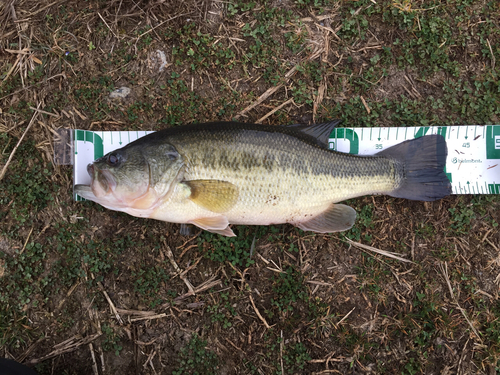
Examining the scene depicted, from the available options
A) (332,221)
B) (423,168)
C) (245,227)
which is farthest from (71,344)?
(423,168)

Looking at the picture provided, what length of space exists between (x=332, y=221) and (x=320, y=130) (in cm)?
96

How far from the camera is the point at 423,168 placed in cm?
345

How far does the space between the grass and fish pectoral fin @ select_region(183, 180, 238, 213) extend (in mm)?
665

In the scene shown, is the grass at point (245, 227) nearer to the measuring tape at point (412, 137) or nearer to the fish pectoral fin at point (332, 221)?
the measuring tape at point (412, 137)

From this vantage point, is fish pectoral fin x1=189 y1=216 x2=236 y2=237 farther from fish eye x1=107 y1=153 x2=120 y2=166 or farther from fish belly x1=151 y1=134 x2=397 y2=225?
fish eye x1=107 y1=153 x2=120 y2=166

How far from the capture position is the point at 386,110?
149 inches

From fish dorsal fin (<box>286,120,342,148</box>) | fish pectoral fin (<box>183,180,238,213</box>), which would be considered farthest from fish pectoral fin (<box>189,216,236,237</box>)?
fish dorsal fin (<box>286,120,342,148</box>)

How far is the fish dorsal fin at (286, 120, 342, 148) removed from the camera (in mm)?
3408

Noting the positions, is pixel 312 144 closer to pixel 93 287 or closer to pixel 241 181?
pixel 241 181

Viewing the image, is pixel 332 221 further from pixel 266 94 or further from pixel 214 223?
pixel 266 94

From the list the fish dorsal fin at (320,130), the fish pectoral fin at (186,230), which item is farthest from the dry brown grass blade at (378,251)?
the fish pectoral fin at (186,230)

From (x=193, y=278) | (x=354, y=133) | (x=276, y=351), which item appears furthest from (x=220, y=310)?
(x=354, y=133)

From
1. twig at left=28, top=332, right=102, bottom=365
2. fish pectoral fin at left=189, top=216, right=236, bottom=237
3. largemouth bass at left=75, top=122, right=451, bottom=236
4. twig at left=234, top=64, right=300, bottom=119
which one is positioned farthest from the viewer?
twig at left=234, top=64, right=300, bottom=119

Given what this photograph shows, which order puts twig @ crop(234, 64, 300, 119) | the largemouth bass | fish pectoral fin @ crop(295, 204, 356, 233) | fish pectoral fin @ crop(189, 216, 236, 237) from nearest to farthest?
the largemouth bass
fish pectoral fin @ crop(189, 216, 236, 237)
fish pectoral fin @ crop(295, 204, 356, 233)
twig @ crop(234, 64, 300, 119)
